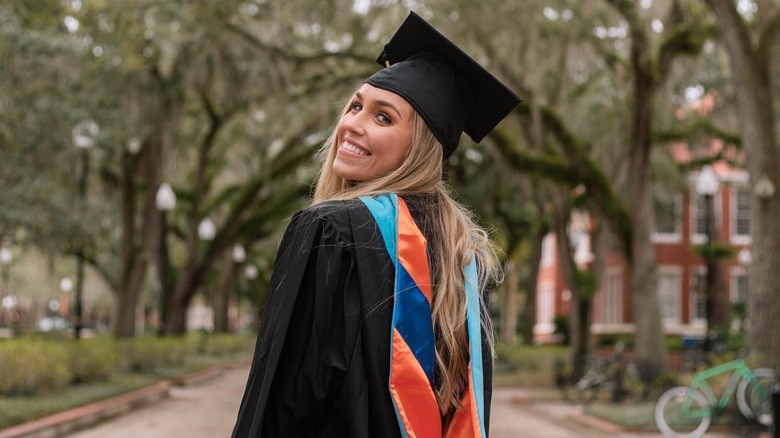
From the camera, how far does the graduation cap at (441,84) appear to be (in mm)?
2625

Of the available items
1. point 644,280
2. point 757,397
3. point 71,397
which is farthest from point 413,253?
point 644,280

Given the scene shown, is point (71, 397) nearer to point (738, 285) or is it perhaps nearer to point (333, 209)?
point (333, 209)

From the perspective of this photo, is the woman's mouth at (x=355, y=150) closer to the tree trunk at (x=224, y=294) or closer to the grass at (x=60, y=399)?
the grass at (x=60, y=399)

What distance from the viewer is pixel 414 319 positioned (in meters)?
2.37

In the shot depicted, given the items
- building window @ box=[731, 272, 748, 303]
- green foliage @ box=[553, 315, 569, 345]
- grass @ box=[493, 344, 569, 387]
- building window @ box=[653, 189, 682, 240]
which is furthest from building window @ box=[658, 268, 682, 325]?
grass @ box=[493, 344, 569, 387]

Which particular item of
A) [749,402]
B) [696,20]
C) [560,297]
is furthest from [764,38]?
[560,297]

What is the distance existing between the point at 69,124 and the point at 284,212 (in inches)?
408

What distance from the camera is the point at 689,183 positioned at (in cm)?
2623

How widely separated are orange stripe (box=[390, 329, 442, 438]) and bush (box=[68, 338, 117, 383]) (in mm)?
14294

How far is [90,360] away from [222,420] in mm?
3412

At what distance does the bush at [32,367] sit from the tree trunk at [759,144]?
9.05 meters

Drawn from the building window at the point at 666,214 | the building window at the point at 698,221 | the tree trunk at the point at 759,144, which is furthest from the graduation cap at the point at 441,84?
the building window at the point at 698,221

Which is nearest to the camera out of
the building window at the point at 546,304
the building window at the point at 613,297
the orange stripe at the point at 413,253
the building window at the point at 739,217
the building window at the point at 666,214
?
the orange stripe at the point at 413,253

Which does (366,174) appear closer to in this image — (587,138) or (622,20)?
(622,20)
